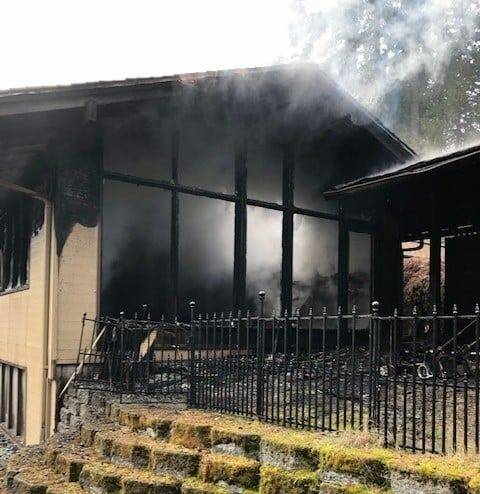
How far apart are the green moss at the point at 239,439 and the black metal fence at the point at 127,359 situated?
2.82 metres

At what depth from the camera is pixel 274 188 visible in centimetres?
1330

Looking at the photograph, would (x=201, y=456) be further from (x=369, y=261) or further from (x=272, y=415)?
(x=369, y=261)

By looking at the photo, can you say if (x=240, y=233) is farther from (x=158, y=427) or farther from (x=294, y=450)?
(x=294, y=450)

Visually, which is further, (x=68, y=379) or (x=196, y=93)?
(x=196, y=93)

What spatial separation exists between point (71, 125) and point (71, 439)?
4.76 metres

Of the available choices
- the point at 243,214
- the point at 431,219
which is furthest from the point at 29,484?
the point at 431,219

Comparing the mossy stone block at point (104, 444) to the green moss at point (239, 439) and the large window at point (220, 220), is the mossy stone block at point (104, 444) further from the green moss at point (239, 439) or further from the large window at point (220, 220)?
the large window at point (220, 220)

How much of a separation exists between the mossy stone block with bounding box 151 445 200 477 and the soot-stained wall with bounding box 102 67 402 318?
4.77 metres

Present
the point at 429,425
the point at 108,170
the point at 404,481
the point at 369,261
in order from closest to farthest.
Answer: the point at 404,481 < the point at 429,425 < the point at 108,170 < the point at 369,261

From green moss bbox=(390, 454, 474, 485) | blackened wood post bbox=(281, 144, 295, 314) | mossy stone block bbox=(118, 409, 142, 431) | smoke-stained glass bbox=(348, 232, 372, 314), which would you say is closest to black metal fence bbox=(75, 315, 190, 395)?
mossy stone block bbox=(118, 409, 142, 431)

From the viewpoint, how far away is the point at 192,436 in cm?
651

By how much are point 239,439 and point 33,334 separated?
229 inches

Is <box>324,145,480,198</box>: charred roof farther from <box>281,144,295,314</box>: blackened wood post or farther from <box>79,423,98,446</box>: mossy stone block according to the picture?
<box>79,423,98,446</box>: mossy stone block

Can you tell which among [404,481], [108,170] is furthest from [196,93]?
[404,481]
